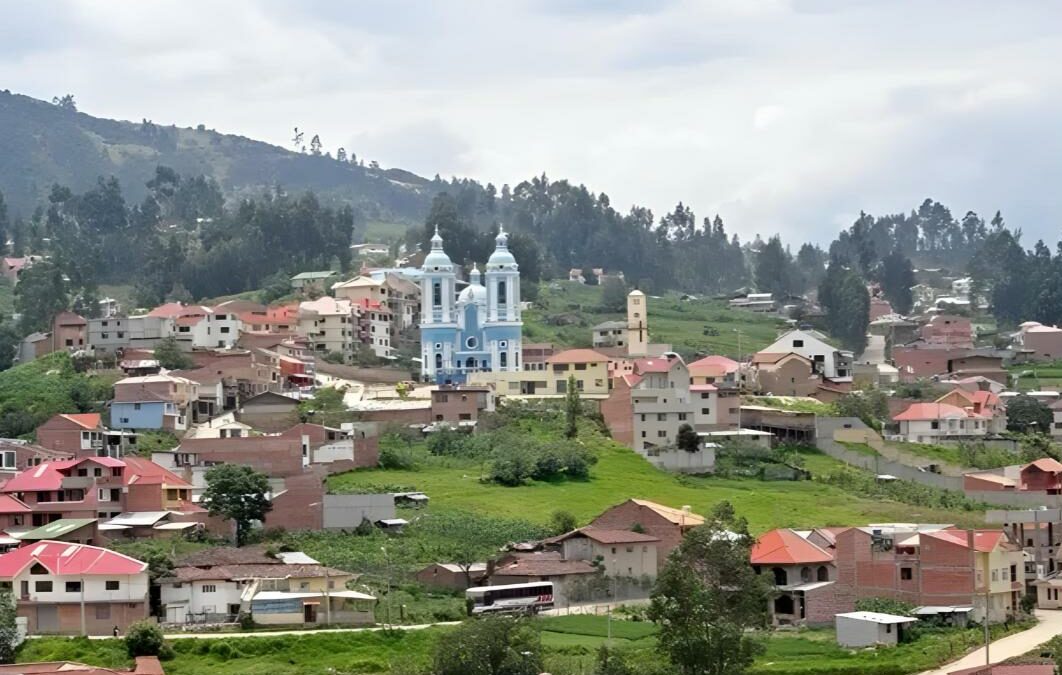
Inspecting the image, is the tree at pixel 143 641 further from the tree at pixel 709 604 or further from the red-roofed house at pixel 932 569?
the red-roofed house at pixel 932 569

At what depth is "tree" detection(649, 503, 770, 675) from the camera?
4038cm

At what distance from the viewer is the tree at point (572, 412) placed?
64.4 meters

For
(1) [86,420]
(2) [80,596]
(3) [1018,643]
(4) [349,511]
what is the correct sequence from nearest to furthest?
(2) [80,596]
(3) [1018,643]
(4) [349,511]
(1) [86,420]

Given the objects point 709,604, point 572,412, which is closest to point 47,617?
point 709,604

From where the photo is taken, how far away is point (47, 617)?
44719 mm

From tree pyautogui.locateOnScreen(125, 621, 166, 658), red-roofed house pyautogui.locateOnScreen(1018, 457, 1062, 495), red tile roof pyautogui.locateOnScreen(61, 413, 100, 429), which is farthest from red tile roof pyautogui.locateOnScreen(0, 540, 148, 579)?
red-roofed house pyautogui.locateOnScreen(1018, 457, 1062, 495)

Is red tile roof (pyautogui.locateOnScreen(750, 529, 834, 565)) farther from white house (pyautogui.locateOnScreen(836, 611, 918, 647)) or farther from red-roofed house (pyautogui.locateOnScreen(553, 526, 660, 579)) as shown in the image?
white house (pyautogui.locateOnScreen(836, 611, 918, 647))

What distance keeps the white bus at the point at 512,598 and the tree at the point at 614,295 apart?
49844 mm

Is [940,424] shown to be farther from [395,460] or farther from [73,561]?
[73,561]

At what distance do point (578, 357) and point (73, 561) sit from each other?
29953mm

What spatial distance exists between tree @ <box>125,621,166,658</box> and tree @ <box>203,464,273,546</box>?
8528 mm

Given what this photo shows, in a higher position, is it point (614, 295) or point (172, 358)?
point (614, 295)

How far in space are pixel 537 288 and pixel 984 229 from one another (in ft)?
209

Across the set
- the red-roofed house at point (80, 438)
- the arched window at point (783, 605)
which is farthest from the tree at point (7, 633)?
the arched window at point (783, 605)
